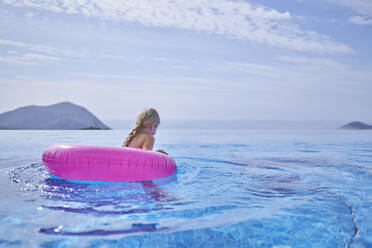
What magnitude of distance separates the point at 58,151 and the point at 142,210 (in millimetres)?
1771

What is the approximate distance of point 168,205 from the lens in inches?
121

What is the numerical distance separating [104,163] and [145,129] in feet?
3.69

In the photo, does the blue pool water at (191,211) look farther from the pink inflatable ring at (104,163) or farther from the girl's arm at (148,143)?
the girl's arm at (148,143)

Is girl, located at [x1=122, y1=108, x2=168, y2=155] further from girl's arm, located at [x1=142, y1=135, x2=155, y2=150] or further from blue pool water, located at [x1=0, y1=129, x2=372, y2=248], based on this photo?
blue pool water, located at [x1=0, y1=129, x2=372, y2=248]

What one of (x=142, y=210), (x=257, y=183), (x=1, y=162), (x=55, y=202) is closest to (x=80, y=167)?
(x=55, y=202)

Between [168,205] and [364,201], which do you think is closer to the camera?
[168,205]

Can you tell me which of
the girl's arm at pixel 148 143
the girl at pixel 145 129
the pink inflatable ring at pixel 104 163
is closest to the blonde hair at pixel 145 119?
the girl at pixel 145 129

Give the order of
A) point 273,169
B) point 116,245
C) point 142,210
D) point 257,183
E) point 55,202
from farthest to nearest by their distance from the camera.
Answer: point 273,169 < point 257,183 < point 55,202 < point 142,210 < point 116,245

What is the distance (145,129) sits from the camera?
4.95 m

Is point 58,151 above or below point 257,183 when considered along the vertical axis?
Result: above

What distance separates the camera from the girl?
488 cm

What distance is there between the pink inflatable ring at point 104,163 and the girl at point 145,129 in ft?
2.39

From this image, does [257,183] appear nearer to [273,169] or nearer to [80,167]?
[273,169]

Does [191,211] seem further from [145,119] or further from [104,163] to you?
[145,119]
